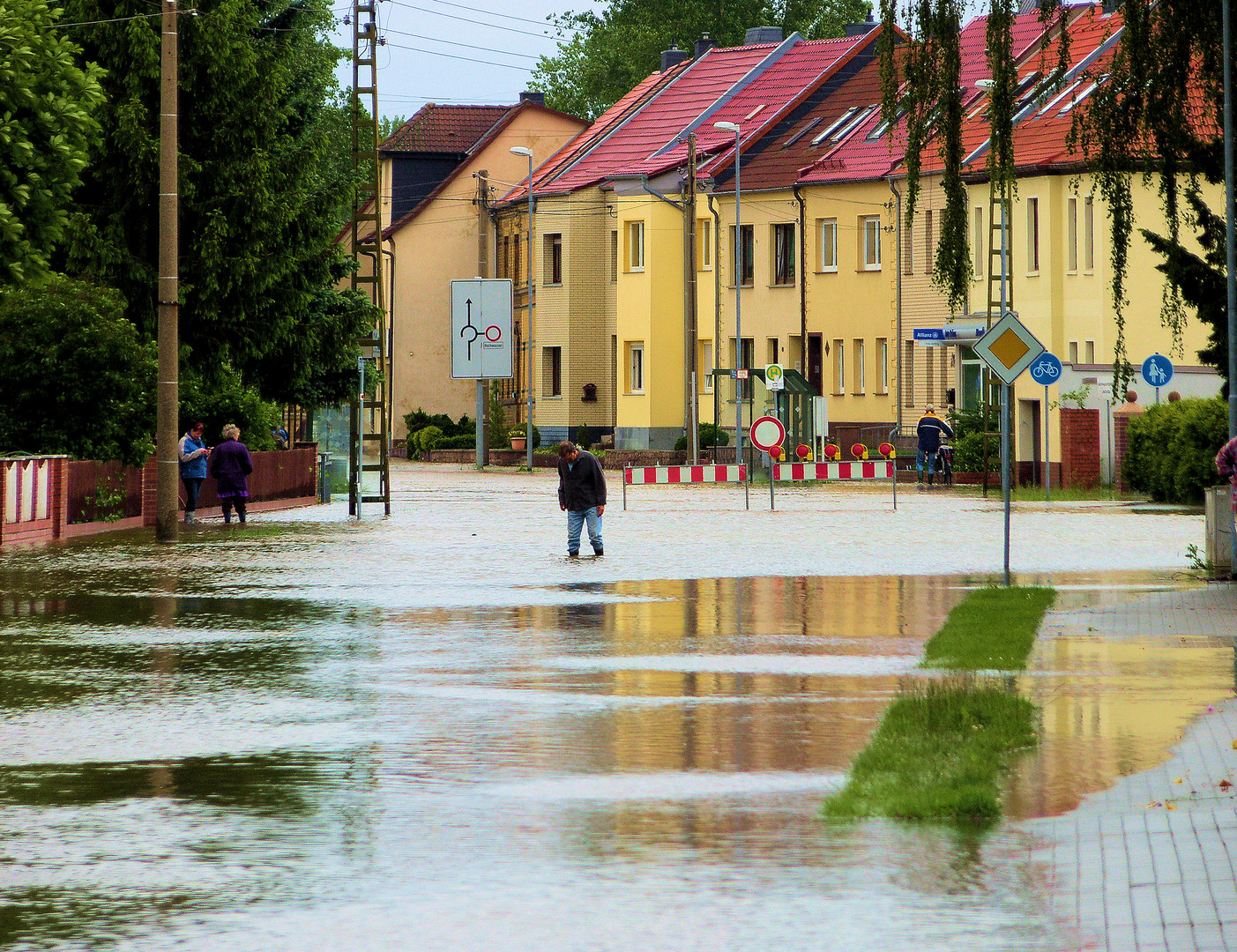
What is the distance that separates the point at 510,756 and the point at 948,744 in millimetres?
2178

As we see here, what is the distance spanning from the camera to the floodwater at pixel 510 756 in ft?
22.5

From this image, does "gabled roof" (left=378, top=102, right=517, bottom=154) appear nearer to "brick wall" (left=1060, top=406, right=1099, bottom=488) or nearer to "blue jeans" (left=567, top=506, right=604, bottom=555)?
"brick wall" (left=1060, top=406, right=1099, bottom=488)

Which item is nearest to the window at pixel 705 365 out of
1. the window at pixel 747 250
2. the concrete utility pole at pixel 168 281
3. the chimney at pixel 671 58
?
the window at pixel 747 250

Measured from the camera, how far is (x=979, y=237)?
55750 millimetres

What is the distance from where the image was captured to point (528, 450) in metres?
67.8

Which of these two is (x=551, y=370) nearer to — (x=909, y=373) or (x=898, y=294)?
(x=898, y=294)

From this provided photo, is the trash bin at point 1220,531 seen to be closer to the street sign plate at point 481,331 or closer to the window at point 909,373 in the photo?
the window at point 909,373

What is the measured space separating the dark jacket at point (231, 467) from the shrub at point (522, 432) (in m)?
41.5

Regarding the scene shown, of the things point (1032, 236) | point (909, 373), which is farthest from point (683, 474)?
point (909, 373)

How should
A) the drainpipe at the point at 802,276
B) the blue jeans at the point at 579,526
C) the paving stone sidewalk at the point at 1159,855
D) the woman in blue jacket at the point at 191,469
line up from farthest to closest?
the drainpipe at the point at 802,276, the woman in blue jacket at the point at 191,469, the blue jeans at the point at 579,526, the paving stone sidewalk at the point at 1159,855

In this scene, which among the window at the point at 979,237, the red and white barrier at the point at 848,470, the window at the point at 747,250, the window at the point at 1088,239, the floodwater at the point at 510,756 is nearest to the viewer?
the floodwater at the point at 510,756

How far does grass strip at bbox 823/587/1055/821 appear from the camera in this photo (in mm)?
8531

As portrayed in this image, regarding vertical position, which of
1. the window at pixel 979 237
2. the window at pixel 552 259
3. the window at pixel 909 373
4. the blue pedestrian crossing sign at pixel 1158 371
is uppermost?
the window at pixel 552 259

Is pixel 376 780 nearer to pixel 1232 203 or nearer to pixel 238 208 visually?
pixel 1232 203
